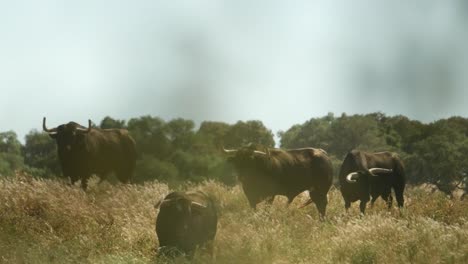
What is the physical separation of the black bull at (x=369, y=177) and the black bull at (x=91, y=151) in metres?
7.79

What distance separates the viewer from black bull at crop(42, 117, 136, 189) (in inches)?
810

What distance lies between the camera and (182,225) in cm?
1261

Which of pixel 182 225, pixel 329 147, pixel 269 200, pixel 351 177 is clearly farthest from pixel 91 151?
pixel 329 147

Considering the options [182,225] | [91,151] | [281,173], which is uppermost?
[91,151]

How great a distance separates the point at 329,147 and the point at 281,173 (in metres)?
43.8

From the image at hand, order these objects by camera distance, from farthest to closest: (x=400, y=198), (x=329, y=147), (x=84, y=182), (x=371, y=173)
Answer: (x=329, y=147) → (x=84, y=182) → (x=400, y=198) → (x=371, y=173)

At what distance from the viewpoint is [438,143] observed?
58.8 m

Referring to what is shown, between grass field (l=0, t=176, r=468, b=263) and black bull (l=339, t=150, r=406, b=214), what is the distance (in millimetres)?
1273

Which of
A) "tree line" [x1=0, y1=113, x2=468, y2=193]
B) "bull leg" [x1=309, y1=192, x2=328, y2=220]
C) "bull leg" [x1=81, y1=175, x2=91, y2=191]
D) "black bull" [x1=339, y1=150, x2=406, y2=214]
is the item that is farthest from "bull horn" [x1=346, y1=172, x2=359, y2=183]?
"tree line" [x1=0, y1=113, x2=468, y2=193]

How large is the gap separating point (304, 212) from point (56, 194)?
21.8ft

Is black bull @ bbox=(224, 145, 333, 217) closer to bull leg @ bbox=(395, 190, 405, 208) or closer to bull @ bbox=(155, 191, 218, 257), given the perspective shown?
bull leg @ bbox=(395, 190, 405, 208)

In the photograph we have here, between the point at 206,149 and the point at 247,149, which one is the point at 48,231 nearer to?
the point at 247,149

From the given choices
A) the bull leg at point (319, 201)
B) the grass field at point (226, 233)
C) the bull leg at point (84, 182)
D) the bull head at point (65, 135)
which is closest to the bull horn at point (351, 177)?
the bull leg at point (319, 201)

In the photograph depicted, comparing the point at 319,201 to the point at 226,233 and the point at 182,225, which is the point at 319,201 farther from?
the point at 182,225
